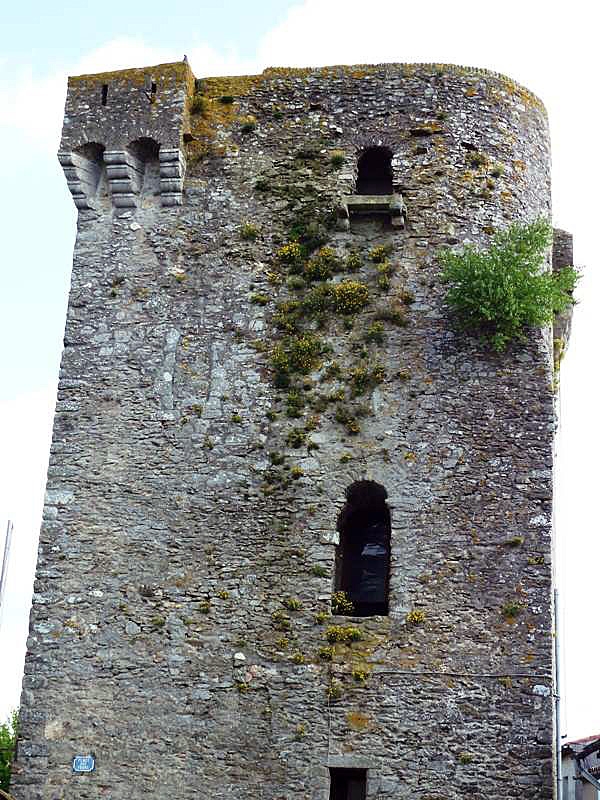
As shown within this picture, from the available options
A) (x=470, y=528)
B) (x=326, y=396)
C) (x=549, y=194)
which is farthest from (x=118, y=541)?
(x=549, y=194)

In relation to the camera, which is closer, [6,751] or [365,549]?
[365,549]

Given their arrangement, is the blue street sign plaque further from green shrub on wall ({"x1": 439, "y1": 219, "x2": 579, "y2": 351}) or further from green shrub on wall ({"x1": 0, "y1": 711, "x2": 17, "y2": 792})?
green shrub on wall ({"x1": 0, "y1": 711, "x2": 17, "y2": 792})

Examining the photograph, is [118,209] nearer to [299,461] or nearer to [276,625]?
[299,461]

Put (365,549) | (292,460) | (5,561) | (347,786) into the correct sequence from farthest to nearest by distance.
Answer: (5,561) < (365,549) < (292,460) < (347,786)

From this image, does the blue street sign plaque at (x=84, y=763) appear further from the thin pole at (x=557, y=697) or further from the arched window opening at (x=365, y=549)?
the thin pole at (x=557, y=697)

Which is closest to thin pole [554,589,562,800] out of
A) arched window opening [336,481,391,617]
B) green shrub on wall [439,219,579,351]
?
arched window opening [336,481,391,617]

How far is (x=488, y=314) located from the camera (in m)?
14.8

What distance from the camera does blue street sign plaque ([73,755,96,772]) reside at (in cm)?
1412

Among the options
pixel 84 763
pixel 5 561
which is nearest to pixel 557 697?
pixel 84 763

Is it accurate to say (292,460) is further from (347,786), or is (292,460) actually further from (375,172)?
(375,172)

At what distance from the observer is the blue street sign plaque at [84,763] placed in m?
14.1

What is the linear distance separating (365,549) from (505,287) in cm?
353

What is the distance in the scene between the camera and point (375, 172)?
16.4m

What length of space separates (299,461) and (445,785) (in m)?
4.00
